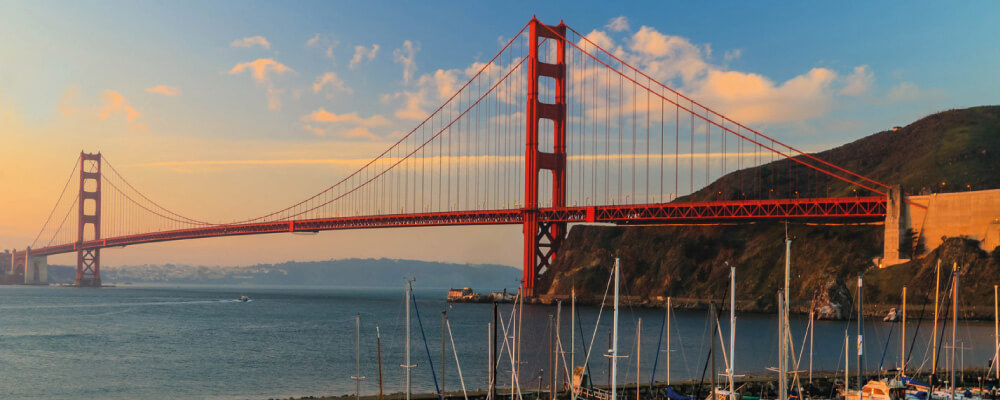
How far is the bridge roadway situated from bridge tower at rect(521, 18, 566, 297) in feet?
8.25

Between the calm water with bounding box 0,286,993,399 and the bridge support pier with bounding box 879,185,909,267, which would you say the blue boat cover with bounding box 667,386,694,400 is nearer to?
the calm water with bounding box 0,286,993,399

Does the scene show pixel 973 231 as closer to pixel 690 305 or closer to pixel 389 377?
pixel 690 305

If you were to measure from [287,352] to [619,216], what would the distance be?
182ft

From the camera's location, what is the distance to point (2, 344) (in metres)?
61.8

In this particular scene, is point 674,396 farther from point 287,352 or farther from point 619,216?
point 619,216

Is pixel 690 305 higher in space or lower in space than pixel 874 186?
lower

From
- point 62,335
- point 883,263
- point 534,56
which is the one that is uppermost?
point 534,56

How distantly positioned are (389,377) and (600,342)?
23281 mm

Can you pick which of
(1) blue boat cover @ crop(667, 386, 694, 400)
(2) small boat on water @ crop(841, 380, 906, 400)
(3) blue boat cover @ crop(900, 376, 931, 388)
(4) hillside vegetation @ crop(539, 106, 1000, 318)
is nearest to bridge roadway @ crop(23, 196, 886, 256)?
(4) hillside vegetation @ crop(539, 106, 1000, 318)

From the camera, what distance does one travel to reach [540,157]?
11169cm

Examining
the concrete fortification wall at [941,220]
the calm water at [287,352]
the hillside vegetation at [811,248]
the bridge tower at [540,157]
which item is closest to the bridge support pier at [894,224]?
the concrete fortification wall at [941,220]

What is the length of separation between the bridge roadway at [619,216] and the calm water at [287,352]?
1137 cm

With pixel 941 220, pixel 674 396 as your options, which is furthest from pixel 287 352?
pixel 941 220

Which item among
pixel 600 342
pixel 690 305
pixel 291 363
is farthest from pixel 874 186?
pixel 291 363
